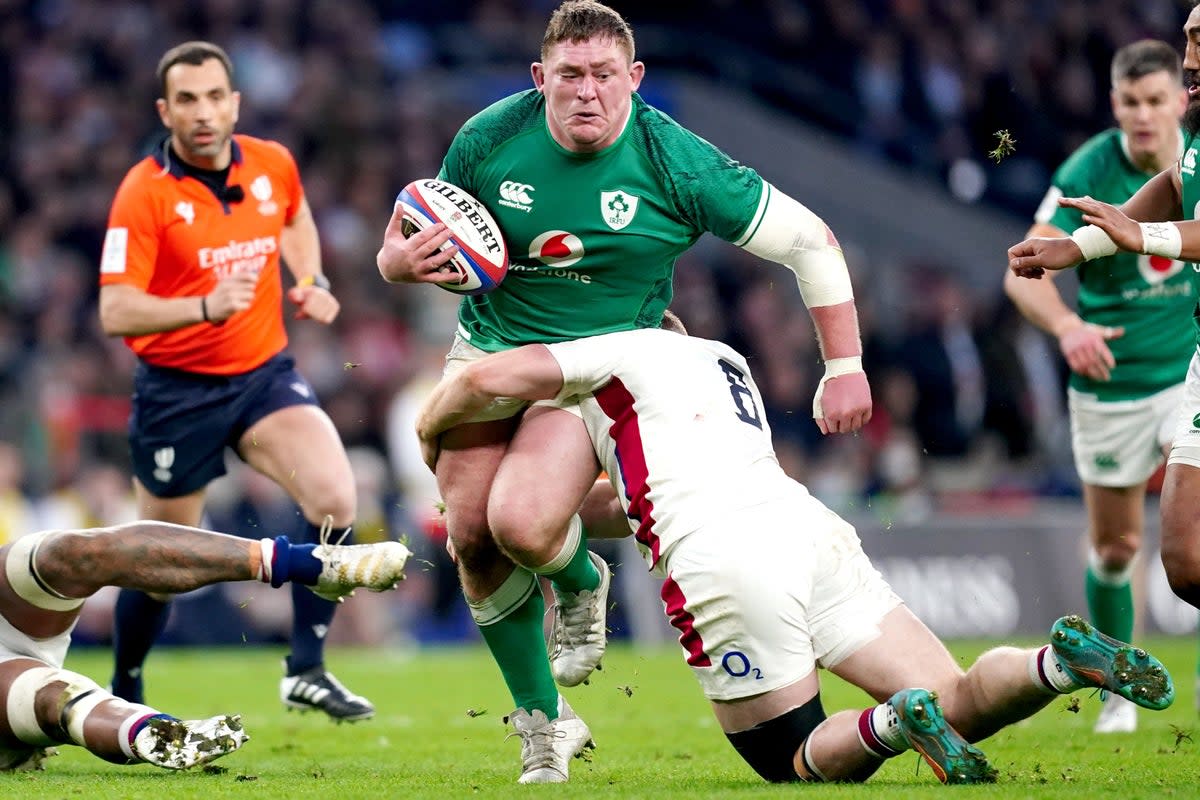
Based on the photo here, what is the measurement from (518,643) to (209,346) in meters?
2.70

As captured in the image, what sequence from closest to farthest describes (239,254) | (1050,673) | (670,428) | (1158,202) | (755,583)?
(1050,673) → (755,583) → (670,428) → (1158,202) → (239,254)

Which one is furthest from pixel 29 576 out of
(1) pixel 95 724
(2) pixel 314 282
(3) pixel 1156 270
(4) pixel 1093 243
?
(3) pixel 1156 270

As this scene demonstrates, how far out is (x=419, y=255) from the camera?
19.0 ft

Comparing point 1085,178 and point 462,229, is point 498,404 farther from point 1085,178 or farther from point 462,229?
point 1085,178

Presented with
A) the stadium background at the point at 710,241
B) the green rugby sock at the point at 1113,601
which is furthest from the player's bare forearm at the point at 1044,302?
the stadium background at the point at 710,241

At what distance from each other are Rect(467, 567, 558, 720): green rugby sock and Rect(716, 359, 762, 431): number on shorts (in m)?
1.05

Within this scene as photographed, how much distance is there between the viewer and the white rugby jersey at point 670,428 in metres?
5.46

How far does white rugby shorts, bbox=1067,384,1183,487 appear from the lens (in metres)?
7.93

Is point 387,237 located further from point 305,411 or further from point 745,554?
point 305,411

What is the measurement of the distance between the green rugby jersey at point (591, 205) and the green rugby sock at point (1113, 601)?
304 cm

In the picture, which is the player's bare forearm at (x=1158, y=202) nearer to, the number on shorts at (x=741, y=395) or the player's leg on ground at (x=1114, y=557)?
the number on shorts at (x=741, y=395)

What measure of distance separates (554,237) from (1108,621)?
360 cm

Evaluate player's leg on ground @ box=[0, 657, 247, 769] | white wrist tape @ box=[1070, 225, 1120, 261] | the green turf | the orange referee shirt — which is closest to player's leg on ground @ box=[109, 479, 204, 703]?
the green turf

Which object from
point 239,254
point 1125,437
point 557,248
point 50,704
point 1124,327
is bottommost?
point 1125,437
